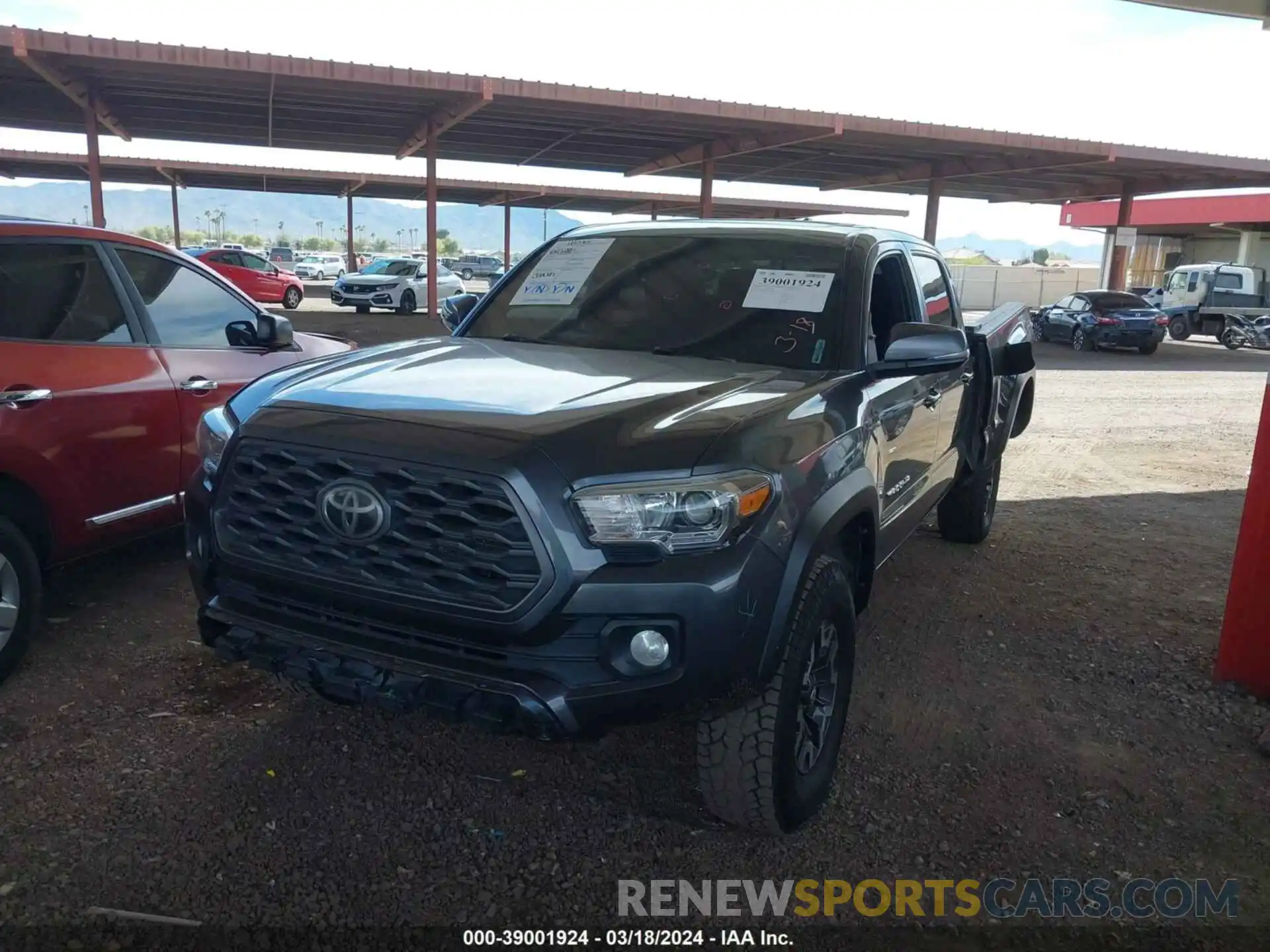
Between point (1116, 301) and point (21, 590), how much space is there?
22876mm

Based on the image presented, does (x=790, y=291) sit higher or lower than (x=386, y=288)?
higher

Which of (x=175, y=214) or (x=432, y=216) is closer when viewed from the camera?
(x=432, y=216)

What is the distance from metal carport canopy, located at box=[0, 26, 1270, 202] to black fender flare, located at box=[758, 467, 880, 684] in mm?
15586

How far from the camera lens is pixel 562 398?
109 inches

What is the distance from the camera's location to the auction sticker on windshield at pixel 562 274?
402 centimetres

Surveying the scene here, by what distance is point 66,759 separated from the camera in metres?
3.21

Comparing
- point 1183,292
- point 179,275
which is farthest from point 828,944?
point 1183,292

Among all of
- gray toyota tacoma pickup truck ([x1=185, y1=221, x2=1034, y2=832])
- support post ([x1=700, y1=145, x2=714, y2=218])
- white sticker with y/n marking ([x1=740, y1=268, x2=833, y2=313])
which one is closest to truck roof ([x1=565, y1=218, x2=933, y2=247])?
white sticker with y/n marking ([x1=740, y1=268, x2=833, y2=313])

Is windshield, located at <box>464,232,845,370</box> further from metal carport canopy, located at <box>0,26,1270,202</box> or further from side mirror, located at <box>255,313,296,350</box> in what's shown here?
metal carport canopy, located at <box>0,26,1270,202</box>

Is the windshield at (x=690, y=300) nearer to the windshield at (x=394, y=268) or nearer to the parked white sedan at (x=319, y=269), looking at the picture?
the windshield at (x=394, y=268)

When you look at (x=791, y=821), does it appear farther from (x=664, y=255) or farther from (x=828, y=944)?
(x=664, y=255)

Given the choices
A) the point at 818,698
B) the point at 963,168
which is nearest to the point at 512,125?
the point at 963,168

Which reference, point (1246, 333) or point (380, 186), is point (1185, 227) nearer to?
point (1246, 333)

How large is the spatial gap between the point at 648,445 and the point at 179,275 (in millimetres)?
3339
